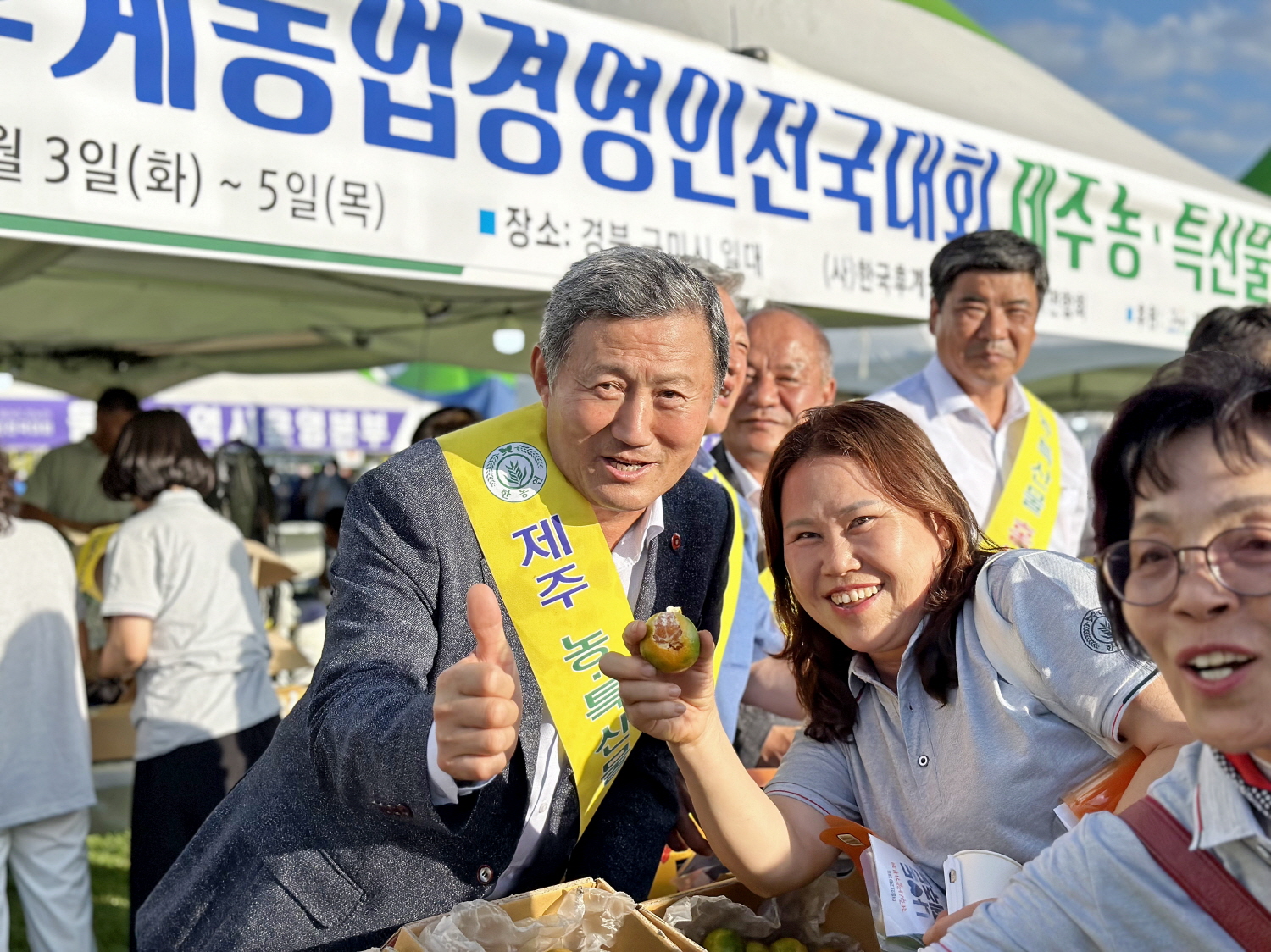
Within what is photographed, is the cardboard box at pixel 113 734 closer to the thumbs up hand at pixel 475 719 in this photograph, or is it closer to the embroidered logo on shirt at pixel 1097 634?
the thumbs up hand at pixel 475 719

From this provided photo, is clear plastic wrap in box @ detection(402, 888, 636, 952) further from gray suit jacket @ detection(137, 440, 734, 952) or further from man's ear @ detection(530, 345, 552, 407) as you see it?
man's ear @ detection(530, 345, 552, 407)

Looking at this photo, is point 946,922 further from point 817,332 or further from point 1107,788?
point 817,332

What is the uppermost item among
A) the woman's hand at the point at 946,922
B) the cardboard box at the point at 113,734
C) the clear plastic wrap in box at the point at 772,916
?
the woman's hand at the point at 946,922

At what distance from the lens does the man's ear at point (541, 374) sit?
6.09 ft

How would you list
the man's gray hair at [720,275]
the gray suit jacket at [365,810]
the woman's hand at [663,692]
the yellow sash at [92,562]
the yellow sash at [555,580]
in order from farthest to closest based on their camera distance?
the yellow sash at [92,562] < the man's gray hair at [720,275] < the yellow sash at [555,580] < the gray suit jacket at [365,810] < the woman's hand at [663,692]

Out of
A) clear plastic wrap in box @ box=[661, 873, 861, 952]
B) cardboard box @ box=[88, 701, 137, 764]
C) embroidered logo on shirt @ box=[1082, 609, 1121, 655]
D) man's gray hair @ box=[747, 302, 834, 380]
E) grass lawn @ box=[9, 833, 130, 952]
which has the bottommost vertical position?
grass lawn @ box=[9, 833, 130, 952]

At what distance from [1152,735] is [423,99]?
2.51 meters

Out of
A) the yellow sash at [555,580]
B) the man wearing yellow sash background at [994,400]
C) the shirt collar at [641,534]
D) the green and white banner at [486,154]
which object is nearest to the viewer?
the yellow sash at [555,580]

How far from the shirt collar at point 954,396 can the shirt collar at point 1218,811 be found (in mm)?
2492

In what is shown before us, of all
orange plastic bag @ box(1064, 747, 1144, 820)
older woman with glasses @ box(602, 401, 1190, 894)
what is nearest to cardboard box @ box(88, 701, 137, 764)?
older woman with glasses @ box(602, 401, 1190, 894)

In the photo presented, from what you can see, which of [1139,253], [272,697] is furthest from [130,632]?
[1139,253]

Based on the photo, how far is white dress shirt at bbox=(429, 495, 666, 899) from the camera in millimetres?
1766

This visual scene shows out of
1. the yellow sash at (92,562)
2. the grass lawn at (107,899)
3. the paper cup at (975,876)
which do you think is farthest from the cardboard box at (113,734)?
the paper cup at (975,876)

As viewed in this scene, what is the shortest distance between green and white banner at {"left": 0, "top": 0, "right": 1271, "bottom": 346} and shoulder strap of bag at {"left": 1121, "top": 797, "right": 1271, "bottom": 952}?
7.71 ft
